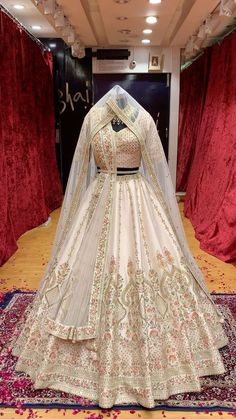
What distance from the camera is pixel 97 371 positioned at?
182cm

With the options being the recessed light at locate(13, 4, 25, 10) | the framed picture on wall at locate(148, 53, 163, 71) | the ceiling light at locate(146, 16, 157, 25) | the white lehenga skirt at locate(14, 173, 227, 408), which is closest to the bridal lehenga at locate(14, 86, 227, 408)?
the white lehenga skirt at locate(14, 173, 227, 408)

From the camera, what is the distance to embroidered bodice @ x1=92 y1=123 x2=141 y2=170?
2.00m

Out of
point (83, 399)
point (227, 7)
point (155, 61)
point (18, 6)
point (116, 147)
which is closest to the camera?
point (83, 399)

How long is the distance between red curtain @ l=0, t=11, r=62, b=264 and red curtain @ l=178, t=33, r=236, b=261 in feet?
6.55

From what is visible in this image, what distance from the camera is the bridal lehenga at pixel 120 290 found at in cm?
180

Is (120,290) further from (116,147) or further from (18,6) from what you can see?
(18,6)

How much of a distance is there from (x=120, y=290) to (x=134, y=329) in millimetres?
193

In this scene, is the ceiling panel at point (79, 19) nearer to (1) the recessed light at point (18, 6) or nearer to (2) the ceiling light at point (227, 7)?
(1) the recessed light at point (18, 6)

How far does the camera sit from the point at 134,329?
183cm

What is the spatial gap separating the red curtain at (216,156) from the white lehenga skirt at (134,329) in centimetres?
188

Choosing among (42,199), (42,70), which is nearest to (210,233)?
(42,199)

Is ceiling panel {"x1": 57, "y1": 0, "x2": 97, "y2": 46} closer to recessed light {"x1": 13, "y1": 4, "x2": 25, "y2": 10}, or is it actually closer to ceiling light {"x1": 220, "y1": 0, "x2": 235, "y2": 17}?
recessed light {"x1": 13, "y1": 4, "x2": 25, "y2": 10}

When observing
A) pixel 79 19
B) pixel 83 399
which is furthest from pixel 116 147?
pixel 79 19

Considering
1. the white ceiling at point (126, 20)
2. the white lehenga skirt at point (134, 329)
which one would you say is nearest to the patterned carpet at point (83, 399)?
the white lehenga skirt at point (134, 329)
